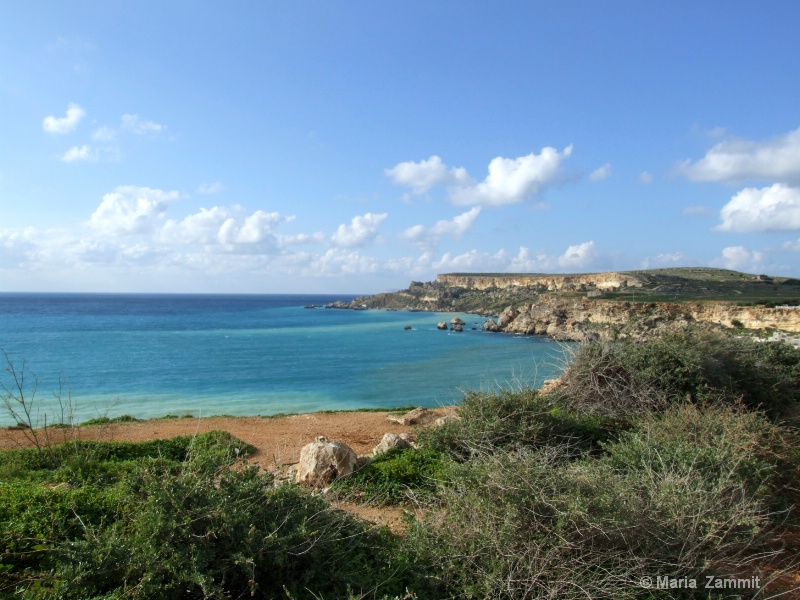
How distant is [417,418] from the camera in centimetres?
1397

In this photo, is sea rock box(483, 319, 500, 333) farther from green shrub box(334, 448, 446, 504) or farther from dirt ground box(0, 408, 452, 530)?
green shrub box(334, 448, 446, 504)

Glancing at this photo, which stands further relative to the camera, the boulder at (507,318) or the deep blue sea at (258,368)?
the boulder at (507,318)

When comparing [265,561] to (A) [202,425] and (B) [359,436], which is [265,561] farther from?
(A) [202,425]

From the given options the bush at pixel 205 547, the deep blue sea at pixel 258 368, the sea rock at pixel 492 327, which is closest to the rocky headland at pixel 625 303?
the sea rock at pixel 492 327

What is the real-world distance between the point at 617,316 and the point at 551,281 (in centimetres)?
4502

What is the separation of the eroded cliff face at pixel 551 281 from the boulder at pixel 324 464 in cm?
7351

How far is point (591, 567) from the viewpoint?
412 centimetres

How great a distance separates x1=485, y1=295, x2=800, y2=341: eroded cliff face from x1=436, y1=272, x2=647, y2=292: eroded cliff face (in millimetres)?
16935

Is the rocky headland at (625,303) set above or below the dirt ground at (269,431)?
above

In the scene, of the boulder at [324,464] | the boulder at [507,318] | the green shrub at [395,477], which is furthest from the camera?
the boulder at [507,318]

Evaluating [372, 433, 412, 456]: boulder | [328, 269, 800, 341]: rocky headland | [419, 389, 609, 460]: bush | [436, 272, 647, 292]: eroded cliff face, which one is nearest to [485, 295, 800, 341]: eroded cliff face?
[328, 269, 800, 341]: rocky headland

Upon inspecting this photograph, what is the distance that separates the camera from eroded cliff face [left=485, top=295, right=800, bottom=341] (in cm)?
3606

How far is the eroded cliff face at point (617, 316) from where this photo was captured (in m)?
36.1

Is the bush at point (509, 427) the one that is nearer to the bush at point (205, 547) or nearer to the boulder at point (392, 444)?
the boulder at point (392, 444)
